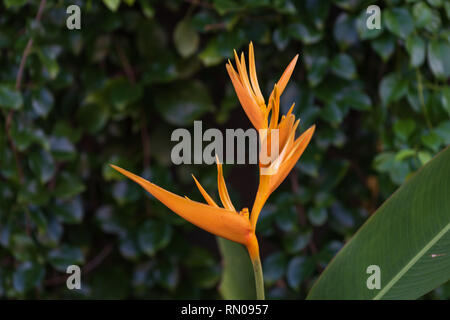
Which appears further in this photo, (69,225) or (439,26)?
(69,225)

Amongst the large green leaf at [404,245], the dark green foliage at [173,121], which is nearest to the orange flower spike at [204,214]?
the large green leaf at [404,245]

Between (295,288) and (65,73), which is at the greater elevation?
(65,73)

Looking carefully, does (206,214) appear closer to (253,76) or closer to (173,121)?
(253,76)

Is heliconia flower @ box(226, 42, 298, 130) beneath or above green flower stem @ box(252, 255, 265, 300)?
above

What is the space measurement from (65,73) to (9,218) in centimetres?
29

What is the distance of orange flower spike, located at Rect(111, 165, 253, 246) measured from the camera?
242mm

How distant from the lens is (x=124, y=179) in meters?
0.80

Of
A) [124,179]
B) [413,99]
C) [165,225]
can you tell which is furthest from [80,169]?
[413,99]

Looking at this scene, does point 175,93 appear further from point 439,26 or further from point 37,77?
point 439,26

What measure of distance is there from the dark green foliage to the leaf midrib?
0.33m

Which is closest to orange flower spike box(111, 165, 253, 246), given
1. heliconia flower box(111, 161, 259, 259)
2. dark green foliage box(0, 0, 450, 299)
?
heliconia flower box(111, 161, 259, 259)

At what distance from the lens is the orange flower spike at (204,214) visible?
0.24 meters

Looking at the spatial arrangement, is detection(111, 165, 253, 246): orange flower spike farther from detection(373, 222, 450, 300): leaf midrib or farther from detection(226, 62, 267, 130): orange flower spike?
detection(373, 222, 450, 300): leaf midrib

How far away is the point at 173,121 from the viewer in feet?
2.62
